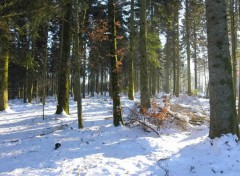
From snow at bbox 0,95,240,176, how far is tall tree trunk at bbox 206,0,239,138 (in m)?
0.36

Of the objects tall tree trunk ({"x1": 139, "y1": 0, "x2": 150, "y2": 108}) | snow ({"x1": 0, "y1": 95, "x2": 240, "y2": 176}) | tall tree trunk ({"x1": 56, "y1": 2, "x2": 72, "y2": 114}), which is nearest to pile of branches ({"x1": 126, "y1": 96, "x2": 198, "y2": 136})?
snow ({"x1": 0, "y1": 95, "x2": 240, "y2": 176})

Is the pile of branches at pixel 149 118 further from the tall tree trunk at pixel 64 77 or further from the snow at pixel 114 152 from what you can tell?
the tall tree trunk at pixel 64 77

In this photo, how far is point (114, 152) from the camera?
778 cm

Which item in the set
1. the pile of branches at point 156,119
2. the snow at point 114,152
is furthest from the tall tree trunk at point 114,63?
the snow at point 114,152

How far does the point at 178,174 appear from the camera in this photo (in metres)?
6.02

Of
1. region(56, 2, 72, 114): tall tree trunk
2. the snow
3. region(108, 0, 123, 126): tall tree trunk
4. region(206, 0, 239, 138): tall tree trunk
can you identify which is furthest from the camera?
region(56, 2, 72, 114): tall tree trunk

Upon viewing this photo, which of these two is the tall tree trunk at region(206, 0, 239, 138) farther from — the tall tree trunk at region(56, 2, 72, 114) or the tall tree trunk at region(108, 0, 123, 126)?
the tall tree trunk at region(56, 2, 72, 114)

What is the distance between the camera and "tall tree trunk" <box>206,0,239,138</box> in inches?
282

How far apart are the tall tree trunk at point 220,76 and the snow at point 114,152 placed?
36 cm

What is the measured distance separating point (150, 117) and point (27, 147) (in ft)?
14.2

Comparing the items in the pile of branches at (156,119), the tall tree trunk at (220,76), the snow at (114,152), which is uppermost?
the tall tree trunk at (220,76)

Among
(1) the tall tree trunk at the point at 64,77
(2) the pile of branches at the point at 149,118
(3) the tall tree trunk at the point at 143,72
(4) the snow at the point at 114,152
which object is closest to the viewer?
(4) the snow at the point at 114,152

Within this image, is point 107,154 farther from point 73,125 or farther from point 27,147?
point 73,125

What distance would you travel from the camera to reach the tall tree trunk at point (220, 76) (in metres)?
7.17
